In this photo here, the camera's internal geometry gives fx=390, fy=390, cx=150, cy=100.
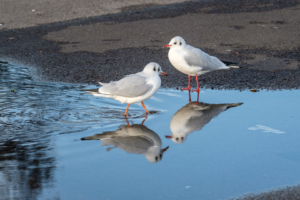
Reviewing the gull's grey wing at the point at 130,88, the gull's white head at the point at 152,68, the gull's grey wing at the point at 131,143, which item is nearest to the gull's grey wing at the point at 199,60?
the gull's white head at the point at 152,68

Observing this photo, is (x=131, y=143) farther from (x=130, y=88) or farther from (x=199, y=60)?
(x=199, y=60)

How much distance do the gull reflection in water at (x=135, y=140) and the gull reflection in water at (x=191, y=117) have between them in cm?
29

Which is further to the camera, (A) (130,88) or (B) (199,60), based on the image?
(B) (199,60)

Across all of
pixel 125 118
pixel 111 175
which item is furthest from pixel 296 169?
pixel 125 118

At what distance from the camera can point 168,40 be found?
1089 cm

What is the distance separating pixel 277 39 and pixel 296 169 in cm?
705

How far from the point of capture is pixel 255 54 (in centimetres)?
940

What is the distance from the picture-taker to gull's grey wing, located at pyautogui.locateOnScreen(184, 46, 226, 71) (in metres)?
7.30

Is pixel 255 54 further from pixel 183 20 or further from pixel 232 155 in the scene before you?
pixel 232 155

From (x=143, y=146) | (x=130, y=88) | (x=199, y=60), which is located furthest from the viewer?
(x=199, y=60)

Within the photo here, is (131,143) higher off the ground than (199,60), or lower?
lower

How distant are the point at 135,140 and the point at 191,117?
48.9 inches

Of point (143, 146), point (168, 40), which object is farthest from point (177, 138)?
point (168, 40)

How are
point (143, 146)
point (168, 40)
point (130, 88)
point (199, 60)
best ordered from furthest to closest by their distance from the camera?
point (168, 40), point (199, 60), point (130, 88), point (143, 146)
